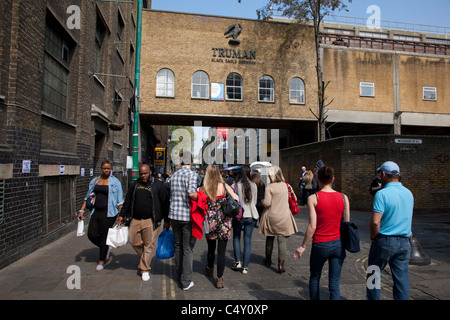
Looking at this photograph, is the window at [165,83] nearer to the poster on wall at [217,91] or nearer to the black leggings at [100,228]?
the poster on wall at [217,91]

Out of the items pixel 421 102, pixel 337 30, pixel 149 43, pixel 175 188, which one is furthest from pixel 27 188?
pixel 337 30

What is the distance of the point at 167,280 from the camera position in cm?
475

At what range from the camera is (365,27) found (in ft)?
159

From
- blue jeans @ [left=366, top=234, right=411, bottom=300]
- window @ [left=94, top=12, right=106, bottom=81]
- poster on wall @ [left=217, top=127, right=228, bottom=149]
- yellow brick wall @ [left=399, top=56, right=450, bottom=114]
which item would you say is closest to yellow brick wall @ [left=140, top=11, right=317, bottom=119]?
window @ [left=94, top=12, right=106, bottom=81]

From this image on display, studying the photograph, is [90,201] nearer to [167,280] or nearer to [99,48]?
[167,280]

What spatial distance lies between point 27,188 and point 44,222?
53.0 inches

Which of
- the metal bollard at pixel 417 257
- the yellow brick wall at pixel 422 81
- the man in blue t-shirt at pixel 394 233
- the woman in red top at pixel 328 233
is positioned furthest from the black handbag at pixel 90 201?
the yellow brick wall at pixel 422 81

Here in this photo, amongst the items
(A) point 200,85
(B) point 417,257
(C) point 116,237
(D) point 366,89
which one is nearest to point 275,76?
(A) point 200,85

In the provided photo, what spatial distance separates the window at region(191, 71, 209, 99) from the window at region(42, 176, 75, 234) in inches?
496

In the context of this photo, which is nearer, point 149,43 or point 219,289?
point 219,289

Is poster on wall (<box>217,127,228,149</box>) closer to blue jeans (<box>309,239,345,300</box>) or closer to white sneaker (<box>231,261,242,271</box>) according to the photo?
white sneaker (<box>231,261,242,271</box>)

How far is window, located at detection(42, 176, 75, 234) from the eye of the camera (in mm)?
7113

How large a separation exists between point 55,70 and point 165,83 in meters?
12.0

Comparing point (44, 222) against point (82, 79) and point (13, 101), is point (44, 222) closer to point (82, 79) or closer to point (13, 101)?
point (13, 101)
